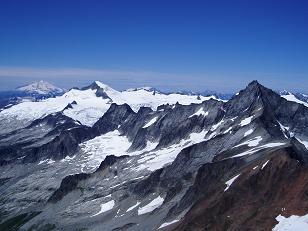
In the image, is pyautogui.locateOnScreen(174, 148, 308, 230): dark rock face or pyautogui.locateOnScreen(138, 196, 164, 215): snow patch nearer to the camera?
pyautogui.locateOnScreen(174, 148, 308, 230): dark rock face

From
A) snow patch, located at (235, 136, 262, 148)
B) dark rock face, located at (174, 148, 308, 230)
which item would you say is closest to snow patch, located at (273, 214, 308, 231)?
dark rock face, located at (174, 148, 308, 230)

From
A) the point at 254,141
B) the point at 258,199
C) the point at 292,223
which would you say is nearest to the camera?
the point at 292,223

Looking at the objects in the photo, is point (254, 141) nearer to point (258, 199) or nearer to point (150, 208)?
point (150, 208)

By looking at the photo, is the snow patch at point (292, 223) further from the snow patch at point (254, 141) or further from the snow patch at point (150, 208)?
the snow patch at point (150, 208)

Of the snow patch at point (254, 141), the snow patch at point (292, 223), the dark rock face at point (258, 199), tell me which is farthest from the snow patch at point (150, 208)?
the snow patch at point (292, 223)

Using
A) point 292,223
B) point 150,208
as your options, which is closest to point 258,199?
point 292,223

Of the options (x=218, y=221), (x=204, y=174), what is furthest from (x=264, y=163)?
(x=204, y=174)

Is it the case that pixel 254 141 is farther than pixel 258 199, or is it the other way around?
pixel 254 141

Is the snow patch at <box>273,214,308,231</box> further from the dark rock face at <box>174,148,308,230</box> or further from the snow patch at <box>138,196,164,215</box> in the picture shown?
the snow patch at <box>138,196,164,215</box>

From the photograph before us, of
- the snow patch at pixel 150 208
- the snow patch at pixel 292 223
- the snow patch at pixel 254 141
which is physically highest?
the snow patch at pixel 292 223

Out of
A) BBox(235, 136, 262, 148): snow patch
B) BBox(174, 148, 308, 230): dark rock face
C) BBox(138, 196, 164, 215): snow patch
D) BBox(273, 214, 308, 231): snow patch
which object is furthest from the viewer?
BBox(138, 196, 164, 215): snow patch

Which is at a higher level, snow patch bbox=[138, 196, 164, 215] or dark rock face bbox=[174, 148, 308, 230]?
dark rock face bbox=[174, 148, 308, 230]
